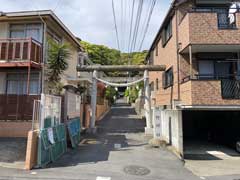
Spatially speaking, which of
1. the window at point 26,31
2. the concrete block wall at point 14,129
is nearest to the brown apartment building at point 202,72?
the concrete block wall at point 14,129

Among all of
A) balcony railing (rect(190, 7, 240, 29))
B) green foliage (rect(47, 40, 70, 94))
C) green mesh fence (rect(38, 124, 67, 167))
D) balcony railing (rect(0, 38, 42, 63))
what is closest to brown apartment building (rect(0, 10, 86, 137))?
balcony railing (rect(0, 38, 42, 63))

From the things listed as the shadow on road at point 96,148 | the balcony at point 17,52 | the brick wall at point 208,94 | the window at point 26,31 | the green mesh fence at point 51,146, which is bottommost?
the shadow on road at point 96,148

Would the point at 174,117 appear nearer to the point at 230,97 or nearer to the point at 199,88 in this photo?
the point at 199,88

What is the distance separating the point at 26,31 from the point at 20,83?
301cm

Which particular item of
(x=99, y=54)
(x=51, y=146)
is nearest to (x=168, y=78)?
(x=51, y=146)

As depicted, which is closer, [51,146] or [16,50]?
[51,146]

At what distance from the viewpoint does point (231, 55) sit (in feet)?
40.6

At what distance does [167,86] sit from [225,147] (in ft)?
16.6

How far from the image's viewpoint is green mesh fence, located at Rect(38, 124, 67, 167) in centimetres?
742

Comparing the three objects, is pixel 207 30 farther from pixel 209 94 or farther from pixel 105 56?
pixel 105 56

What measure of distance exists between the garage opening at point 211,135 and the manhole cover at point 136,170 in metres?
3.36

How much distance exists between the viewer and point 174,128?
10.7 m

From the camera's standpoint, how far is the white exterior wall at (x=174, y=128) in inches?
388

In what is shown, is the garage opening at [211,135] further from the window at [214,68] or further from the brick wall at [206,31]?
the brick wall at [206,31]
